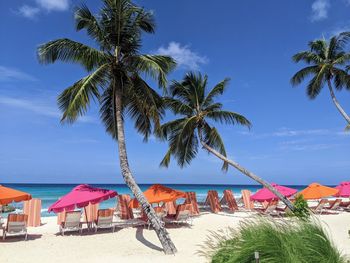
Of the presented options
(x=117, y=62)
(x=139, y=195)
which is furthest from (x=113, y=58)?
(x=139, y=195)

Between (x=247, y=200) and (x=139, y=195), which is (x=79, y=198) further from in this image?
(x=247, y=200)

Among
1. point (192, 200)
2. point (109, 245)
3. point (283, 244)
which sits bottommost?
point (109, 245)

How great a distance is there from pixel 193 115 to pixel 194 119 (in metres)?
0.51

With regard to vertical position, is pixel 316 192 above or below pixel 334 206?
above

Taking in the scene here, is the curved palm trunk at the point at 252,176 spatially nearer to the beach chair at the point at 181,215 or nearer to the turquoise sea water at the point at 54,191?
the beach chair at the point at 181,215

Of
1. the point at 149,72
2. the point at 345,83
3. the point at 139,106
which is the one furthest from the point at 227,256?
the point at 345,83

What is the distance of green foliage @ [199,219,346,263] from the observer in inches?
180

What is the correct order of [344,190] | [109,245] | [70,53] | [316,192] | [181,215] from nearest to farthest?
1. [109,245]
2. [70,53]
3. [181,215]
4. [316,192]
5. [344,190]

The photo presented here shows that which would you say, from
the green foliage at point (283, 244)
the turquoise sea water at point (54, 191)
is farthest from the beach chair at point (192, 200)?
the turquoise sea water at point (54, 191)

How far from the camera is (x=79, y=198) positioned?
Result: 1184 centimetres

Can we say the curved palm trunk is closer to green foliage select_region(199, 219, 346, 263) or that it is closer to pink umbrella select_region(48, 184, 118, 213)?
pink umbrella select_region(48, 184, 118, 213)

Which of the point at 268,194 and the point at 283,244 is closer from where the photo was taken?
the point at 283,244

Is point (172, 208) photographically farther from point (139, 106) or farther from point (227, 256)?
point (227, 256)

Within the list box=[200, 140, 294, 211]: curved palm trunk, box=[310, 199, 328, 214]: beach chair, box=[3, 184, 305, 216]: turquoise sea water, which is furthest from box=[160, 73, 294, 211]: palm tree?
box=[3, 184, 305, 216]: turquoise sea water
